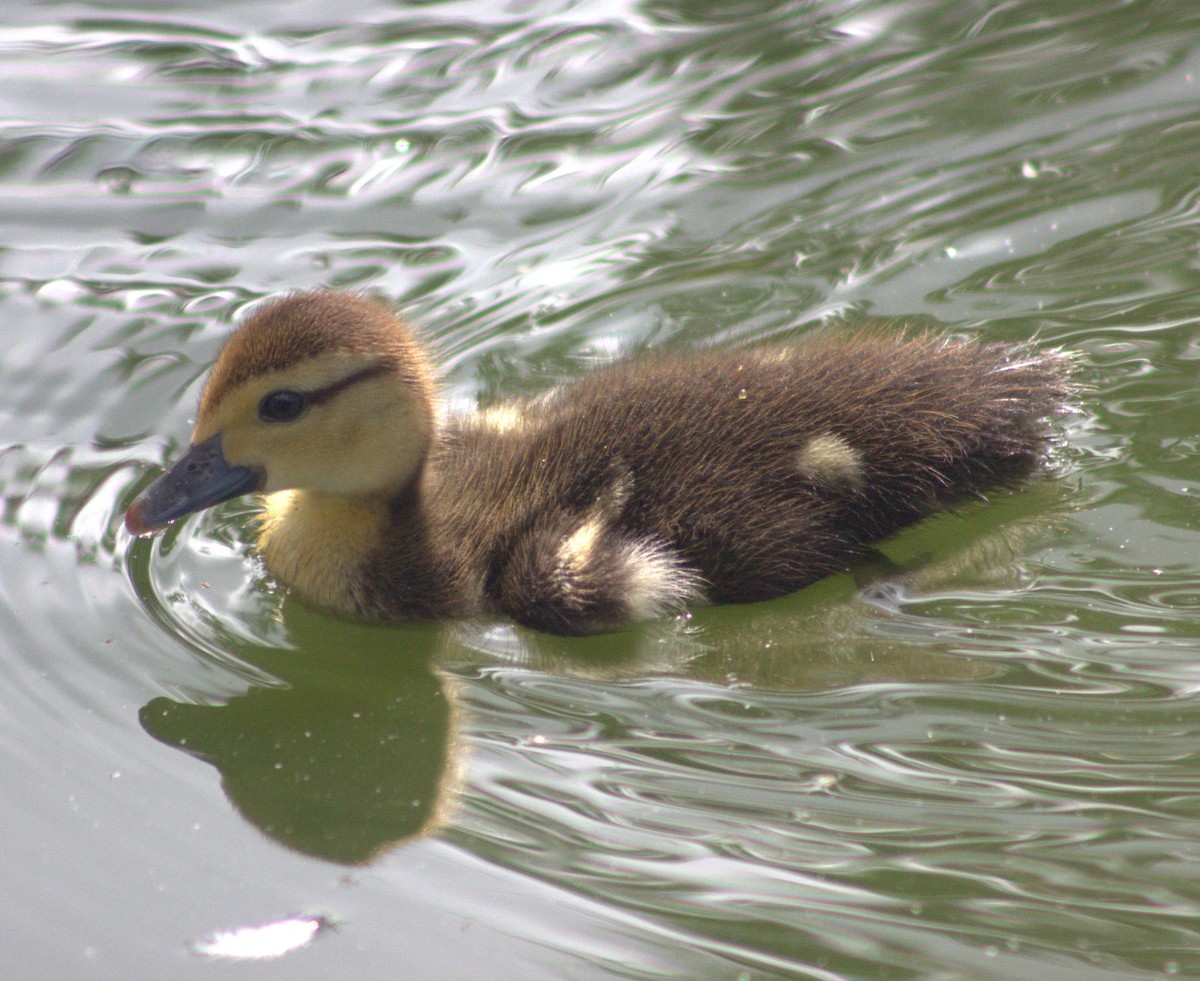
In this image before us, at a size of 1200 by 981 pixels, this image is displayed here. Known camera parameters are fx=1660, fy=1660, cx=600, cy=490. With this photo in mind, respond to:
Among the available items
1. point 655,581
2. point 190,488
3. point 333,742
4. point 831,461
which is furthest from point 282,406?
point 831,461

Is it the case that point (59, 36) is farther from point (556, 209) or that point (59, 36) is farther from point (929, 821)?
point (929, 821)

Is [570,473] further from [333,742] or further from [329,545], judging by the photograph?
[333,742]

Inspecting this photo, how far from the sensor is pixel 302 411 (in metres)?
3.58

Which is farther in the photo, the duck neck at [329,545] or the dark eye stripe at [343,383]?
the duck neck at [329,545]

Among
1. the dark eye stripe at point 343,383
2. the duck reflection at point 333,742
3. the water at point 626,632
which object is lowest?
the duck reflection at point 333,742

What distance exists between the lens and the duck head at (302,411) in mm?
3521

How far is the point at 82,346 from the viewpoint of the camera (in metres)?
4.59

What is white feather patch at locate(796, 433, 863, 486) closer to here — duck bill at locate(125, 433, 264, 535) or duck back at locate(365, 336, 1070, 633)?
duck back at locate(365, 336, 1070, 633)

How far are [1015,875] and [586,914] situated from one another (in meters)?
0.73

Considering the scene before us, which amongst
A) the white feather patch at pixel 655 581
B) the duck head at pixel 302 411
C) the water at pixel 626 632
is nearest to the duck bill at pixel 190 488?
the duck head at pixel 302 411

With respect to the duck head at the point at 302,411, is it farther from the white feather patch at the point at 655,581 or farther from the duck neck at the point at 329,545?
the white feather patch at the point at 655,581

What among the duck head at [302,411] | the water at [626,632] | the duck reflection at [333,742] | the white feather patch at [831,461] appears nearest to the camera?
the water at [626,632]

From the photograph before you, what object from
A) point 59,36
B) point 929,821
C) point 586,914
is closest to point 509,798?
point 586,914

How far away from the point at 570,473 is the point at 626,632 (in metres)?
0.37
